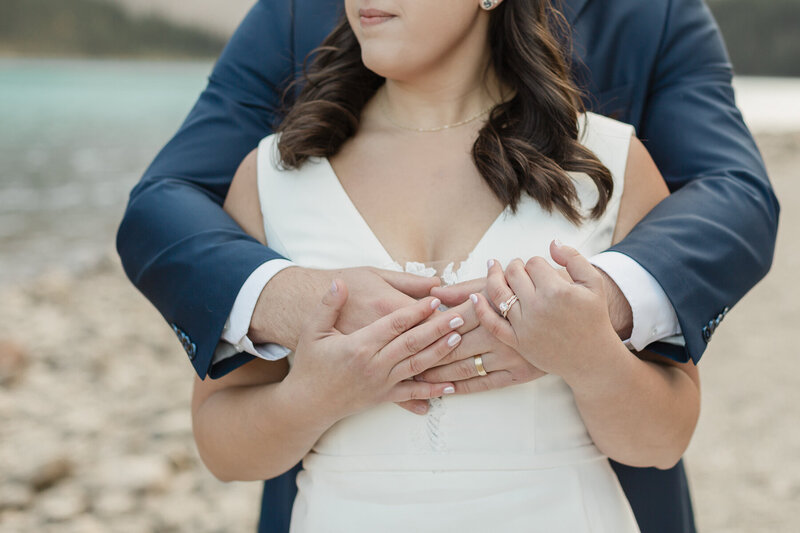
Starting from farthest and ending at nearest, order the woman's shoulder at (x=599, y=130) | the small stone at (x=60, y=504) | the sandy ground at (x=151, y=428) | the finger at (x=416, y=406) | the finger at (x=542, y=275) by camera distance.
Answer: the sandy ground at (x=151, y=428) < the small stone at (x=60, y=504) < the woman's shoulder at (x=599, y=130) < the finger at (x=416, y=406) < the finger at (x=542, y=275)

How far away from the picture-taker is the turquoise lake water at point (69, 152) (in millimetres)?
10992

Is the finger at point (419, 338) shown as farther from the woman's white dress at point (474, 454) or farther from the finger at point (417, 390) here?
the woman's white dress at point (474, 454)

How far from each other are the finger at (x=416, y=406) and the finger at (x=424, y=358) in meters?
0.12

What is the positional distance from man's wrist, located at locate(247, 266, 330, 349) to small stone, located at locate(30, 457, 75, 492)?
2744mm

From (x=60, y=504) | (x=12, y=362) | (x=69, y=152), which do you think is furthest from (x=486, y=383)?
(x=69, y=152)

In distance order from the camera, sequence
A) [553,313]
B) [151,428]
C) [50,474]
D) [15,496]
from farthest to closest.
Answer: [151,428], [50,474], [15,496], [553,313]

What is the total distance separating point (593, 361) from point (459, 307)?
0.26 meters

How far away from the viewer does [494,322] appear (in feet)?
4.67

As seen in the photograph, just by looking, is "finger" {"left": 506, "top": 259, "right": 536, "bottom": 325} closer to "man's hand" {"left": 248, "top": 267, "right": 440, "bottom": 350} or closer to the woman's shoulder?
"man's hand" {"left": 248, "top": 267, "right": 440, "bottom": 350}

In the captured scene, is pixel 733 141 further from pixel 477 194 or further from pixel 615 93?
pixel 477 194

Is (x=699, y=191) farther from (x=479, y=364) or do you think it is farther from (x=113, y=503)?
(x=113, y=503)

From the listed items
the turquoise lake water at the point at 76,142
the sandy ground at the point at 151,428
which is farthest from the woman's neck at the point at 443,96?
the turquoise lake water at the point at 76,142

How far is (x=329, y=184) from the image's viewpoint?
1.80 meters

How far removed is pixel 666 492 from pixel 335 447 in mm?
940
